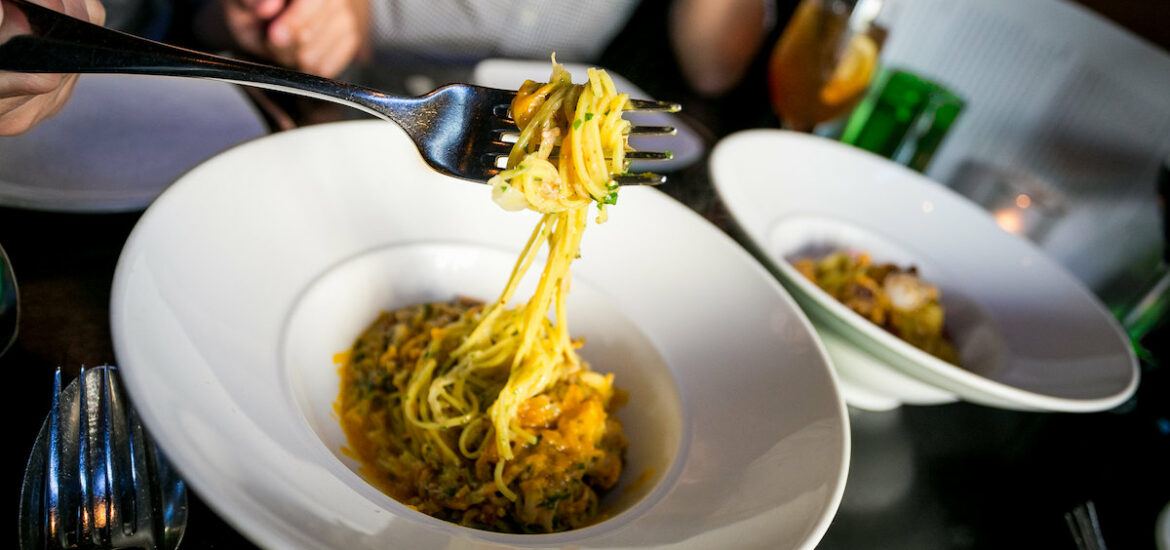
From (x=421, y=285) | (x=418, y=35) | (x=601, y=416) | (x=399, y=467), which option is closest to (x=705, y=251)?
(x=601, y=416)

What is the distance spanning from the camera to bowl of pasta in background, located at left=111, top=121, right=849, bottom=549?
0.89 metres

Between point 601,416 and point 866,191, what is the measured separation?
148 centimetres

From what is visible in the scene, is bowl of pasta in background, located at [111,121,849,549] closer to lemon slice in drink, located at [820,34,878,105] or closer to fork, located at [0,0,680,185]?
fork, located at [0,0,680,185]

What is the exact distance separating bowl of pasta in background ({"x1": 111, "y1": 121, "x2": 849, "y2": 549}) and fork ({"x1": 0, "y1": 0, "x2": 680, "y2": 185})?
0.26 metres

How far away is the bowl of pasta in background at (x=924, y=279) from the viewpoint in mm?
1535

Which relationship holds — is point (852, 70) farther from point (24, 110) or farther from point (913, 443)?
point (24, 110)

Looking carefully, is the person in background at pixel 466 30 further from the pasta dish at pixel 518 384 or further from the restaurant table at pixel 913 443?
the pasta dish at pixel 518 384

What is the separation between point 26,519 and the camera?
905mm

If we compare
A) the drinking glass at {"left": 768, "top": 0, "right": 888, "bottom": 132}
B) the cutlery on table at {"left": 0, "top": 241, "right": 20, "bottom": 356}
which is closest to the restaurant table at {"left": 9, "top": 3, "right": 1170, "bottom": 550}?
the cutlery on table at {"left": 0, "top": 241, "right": 20, "bottom": 356}

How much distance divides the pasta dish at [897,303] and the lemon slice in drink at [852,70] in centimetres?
95

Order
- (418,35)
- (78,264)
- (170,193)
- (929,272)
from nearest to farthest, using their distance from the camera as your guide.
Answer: (170,193) < (78,264) < (929,272) < (418,35)

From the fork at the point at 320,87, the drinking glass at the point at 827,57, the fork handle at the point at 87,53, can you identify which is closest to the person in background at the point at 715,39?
the drinking glass at the point at 827,57

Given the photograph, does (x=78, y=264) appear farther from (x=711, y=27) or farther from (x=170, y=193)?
(x=711, y=27)

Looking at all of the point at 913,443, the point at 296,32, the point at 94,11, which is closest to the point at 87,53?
the point at 94,11
